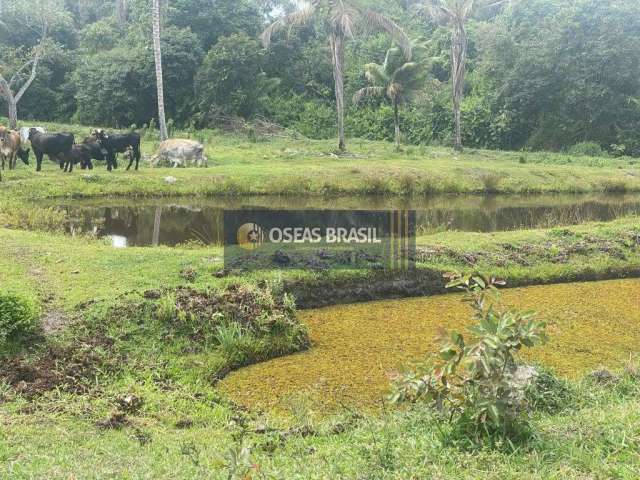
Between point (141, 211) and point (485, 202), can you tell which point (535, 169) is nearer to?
point (485, 202)

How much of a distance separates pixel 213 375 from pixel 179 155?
15.3 m

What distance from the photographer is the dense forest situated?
3052 centimetres

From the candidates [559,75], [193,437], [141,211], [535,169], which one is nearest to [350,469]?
[193,437]

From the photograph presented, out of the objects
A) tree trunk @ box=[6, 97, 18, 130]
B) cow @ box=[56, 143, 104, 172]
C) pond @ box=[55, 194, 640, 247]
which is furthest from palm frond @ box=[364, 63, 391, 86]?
tree trunk @ box=[6, 97, 18, 130]

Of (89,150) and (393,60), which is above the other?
(393,60)

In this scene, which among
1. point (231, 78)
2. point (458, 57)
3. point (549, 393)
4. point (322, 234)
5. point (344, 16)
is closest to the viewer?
point (549, 393)

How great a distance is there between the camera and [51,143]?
17.8 metres

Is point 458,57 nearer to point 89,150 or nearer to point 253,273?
point 89,150

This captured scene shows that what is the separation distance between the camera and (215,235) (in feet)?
42.3

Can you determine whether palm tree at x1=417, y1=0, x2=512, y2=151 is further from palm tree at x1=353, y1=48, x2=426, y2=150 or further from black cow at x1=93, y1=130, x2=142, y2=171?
black cow at x1=93, y1=130, x2=142, y2=171

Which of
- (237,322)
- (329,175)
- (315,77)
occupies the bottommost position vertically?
(237,322)

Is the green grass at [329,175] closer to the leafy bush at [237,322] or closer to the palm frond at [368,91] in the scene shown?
the palm frond at [368,91]

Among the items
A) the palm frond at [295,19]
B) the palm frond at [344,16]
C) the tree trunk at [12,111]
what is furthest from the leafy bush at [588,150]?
the tree trunk at [12,111]

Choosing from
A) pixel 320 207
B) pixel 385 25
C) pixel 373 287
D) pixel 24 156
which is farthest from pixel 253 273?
pixel 385 25
